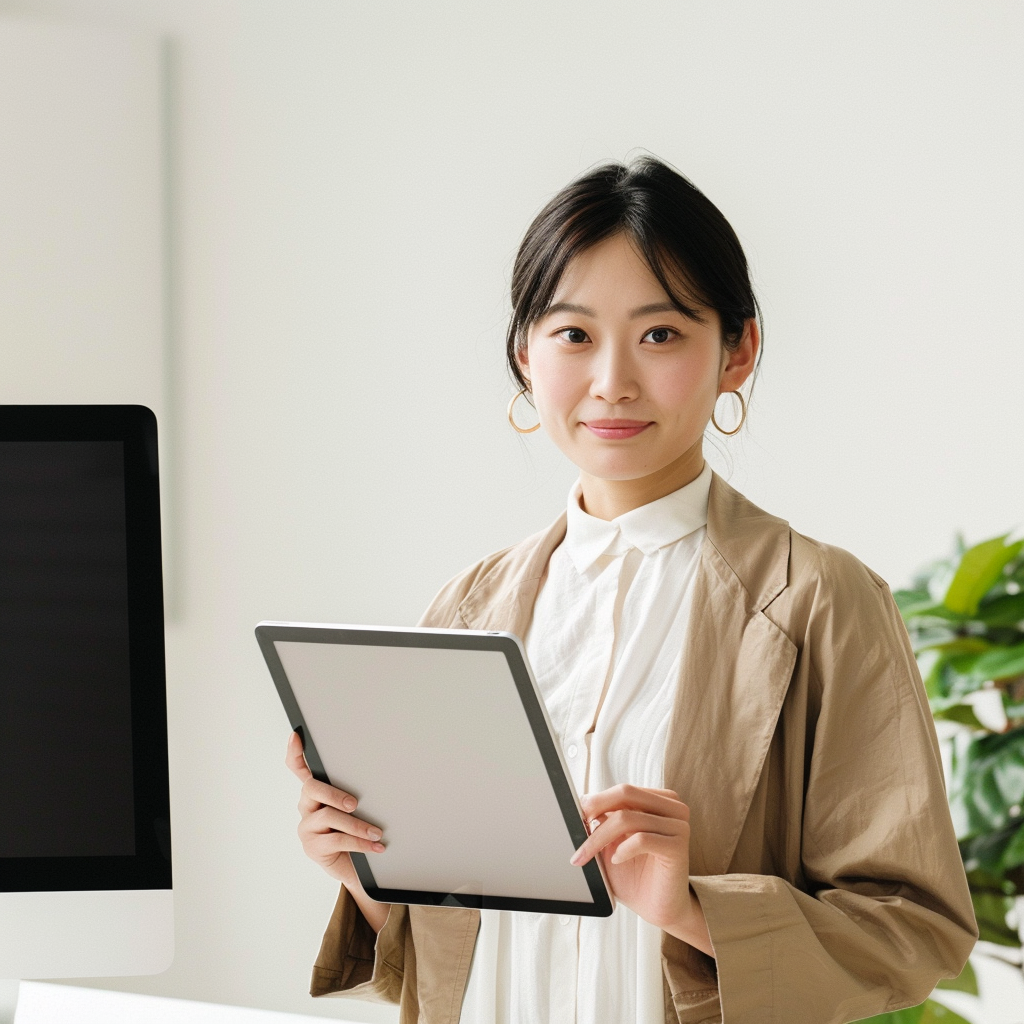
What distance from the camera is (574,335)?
1.06 m

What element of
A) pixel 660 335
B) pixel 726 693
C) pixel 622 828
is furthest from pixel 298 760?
pixel 660 335

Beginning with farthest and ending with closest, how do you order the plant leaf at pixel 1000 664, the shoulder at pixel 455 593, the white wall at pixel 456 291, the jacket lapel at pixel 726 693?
the white wall at pixel 456 291
the plant leaf at pixel 1000 664
the shoulder at pixel 455 593
the jacket lapel at pixel 726 693

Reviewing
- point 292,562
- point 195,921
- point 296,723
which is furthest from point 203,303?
point 296,723

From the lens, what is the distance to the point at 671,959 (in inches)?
38.8

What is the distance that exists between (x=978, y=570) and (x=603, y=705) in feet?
2.51

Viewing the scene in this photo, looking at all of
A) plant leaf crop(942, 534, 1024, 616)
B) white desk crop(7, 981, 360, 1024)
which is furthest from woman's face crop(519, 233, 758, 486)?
plant leaf crop(942, 534, 1024, 616)

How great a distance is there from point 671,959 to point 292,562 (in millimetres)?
1464

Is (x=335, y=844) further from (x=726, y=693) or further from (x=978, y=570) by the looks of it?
(x=978, y=570)

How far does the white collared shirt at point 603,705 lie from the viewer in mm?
1029

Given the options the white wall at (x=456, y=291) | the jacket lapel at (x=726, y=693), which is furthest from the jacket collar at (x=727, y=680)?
the white wall at (x=456, y=291)

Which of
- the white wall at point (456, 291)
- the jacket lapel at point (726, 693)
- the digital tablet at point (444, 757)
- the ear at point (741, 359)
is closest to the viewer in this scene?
the digital tablet at point (444, 757)

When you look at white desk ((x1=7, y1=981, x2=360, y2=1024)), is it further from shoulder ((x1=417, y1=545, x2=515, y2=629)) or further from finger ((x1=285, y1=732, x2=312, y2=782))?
shoulder ((x1=417, y1=545, x2=515, y2=629))

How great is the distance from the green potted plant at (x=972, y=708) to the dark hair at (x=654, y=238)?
27.5 inches

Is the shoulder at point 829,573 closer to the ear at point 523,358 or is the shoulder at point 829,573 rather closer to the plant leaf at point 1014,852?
the ear at point 523,358
